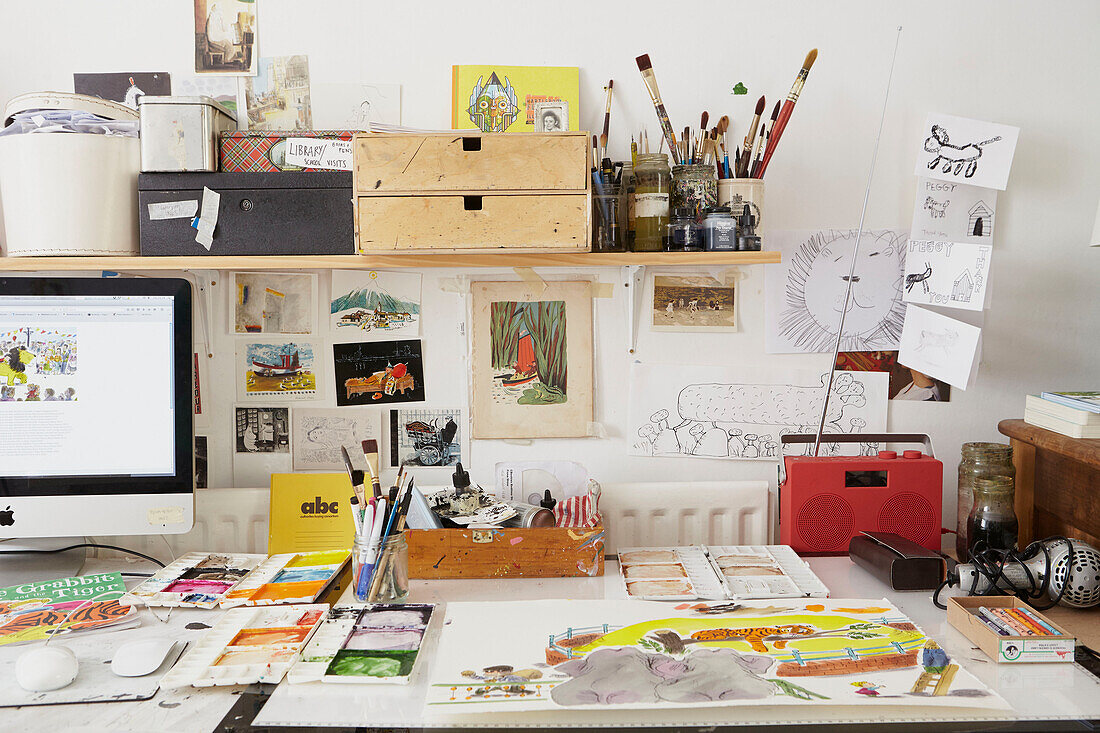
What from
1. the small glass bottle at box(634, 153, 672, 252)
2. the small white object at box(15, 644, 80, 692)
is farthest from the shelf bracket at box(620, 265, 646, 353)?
the small white object at box(15, 644, 80, 692)

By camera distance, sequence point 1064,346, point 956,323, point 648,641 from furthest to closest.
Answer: point 1064,346
point 956,323
point 648,641

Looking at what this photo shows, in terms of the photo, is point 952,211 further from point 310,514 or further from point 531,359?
point 310,514

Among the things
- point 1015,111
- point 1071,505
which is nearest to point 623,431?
point 1071,505

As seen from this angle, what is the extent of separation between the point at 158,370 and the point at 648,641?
0.82 metres

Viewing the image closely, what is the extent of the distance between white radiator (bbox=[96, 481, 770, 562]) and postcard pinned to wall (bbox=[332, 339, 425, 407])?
0.76 feet

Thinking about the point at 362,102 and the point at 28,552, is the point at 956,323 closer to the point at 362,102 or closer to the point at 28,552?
the point at 362,102

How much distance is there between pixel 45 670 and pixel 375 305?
732 mm

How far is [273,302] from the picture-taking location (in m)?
1.42

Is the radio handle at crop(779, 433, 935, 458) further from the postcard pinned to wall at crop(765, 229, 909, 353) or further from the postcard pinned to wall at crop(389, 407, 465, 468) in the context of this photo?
the postcard pinned to wall at crop(389, 407, 465, 468)

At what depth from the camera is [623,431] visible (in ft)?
4.76

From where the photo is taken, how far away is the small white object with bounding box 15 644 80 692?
89cm

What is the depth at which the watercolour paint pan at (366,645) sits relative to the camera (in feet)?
2.98

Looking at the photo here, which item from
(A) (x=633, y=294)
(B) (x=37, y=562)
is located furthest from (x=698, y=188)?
(B) (x=37, y=562)

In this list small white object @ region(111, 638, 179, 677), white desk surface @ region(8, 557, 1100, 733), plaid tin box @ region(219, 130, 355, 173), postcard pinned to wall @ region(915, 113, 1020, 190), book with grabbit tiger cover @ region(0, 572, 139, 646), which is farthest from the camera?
postcard pinned to wall @ region(915, 113, 1020, 190)
